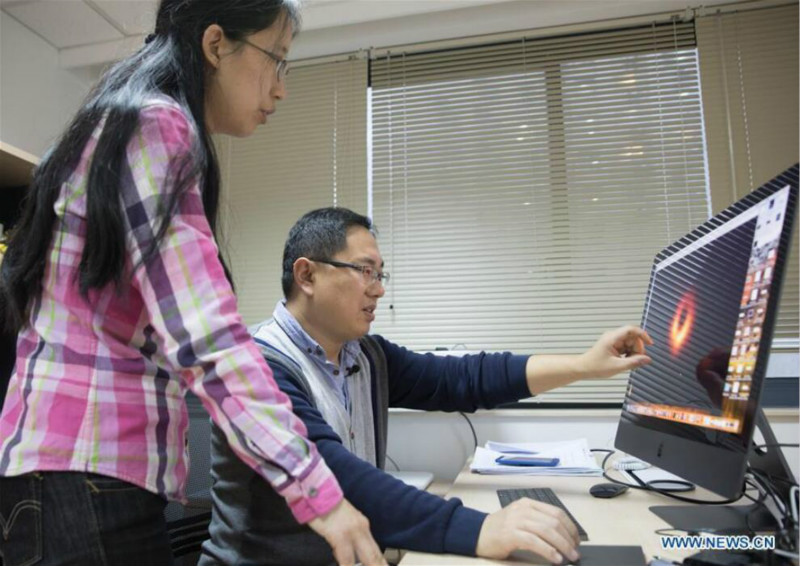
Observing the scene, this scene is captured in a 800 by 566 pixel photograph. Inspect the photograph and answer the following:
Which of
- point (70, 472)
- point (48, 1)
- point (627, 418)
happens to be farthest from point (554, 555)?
point (48, 1)

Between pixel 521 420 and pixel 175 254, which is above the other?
pixel 175 254

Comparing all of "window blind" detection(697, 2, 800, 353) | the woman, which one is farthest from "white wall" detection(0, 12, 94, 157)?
"window blind" detection(697, 2, 800, 353)

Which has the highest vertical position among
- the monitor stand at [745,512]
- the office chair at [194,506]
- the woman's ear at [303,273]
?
the woman's ear at [303,273]

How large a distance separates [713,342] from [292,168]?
2.15m

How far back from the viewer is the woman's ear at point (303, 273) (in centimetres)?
130

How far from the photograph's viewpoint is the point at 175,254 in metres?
0.65

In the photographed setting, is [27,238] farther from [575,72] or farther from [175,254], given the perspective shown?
[575,72]

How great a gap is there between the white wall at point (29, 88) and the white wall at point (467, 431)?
1855 millimetres

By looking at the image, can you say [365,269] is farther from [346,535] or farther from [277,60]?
[346,535]

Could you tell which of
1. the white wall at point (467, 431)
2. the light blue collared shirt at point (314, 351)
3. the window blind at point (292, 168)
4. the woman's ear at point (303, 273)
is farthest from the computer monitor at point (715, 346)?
the window blind at point (292, 168)

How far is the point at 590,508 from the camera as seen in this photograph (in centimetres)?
97

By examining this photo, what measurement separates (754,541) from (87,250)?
2.95ft

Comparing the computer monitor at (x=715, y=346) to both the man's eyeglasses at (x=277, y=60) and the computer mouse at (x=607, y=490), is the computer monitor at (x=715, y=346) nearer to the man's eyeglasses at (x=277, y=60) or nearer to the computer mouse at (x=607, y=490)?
the computer mouse at (x=607, y=490)

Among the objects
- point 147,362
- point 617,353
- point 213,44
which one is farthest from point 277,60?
point 617,353
